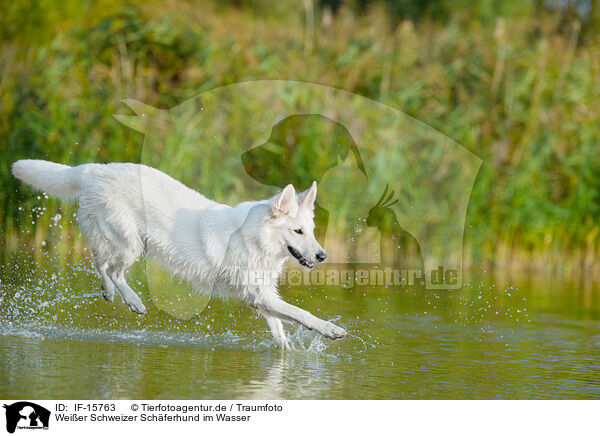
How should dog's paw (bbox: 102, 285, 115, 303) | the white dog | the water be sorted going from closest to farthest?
the water → the white dog → dog's paw (bbox: 102, 285, 115, 303)

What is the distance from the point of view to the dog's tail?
872 cm

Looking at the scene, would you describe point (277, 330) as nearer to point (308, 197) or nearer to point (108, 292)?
point (308, 197)

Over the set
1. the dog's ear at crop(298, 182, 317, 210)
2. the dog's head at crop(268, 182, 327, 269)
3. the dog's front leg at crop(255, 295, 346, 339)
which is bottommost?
the dog's front leg at crop(255, 295, 346, 339)

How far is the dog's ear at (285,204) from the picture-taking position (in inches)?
299

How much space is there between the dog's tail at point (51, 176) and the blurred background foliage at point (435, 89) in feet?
17.2

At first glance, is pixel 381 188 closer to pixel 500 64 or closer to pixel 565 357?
pixel 565 357

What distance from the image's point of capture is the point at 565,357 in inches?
333

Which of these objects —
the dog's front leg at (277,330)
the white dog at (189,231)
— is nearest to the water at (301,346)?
the dog's front leg at (277,330)
